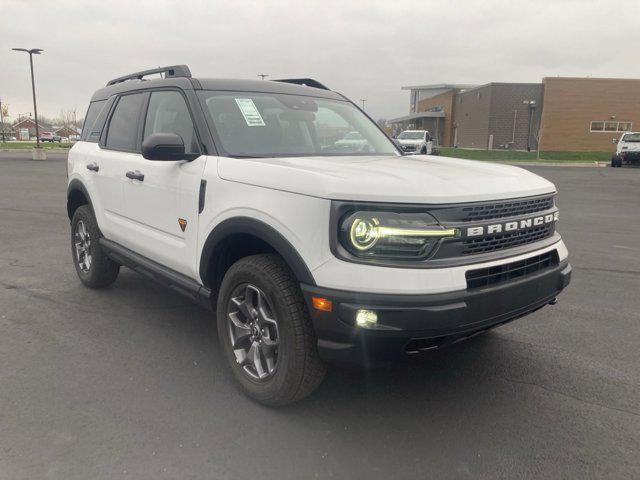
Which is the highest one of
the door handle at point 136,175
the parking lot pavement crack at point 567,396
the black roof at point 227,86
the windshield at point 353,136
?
the black roof at point 227,86

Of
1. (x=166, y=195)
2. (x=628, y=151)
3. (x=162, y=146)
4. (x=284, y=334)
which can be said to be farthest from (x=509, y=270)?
(x=628, y=151)

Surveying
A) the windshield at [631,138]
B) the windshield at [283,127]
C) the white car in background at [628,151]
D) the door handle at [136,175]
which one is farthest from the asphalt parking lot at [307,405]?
the windshield at [631,138]

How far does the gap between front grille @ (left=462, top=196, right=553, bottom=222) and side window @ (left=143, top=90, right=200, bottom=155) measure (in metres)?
1.85

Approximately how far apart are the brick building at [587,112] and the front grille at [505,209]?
49349 mm

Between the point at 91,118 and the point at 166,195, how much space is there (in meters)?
2.43

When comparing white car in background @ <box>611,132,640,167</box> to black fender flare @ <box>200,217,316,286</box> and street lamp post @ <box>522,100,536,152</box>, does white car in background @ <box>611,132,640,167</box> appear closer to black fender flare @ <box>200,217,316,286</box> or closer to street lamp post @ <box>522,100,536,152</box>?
street lamp post @ <box>522,100,536,152</box>

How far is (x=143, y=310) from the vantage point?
485cm

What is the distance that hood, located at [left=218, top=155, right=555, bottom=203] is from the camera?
262cm

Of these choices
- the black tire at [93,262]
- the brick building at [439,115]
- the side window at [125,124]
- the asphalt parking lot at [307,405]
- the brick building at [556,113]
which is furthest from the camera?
the brick building at [439,115]

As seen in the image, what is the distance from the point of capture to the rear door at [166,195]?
3.56 m

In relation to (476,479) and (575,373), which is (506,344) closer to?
(575,373)

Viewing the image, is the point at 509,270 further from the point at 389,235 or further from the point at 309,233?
the point at 309,233

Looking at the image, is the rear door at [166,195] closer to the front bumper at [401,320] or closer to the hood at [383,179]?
the hood at [383,179]

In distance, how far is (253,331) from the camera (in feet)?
10.6
